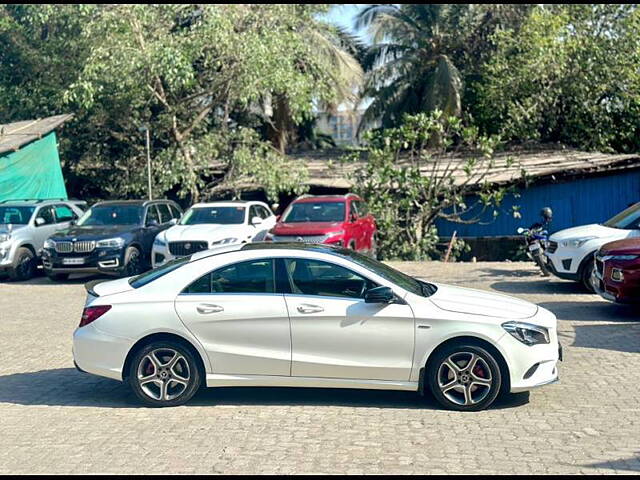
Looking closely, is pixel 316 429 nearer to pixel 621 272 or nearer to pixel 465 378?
pixel 465 378

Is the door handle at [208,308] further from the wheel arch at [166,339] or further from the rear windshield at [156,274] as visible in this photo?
the rear windshield at [156,274]

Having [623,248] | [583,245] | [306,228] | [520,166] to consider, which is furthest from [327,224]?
[520,166]

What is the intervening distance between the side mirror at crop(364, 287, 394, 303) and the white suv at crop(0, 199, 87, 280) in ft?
41.9

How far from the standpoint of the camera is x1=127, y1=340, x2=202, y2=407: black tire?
24.5 ft

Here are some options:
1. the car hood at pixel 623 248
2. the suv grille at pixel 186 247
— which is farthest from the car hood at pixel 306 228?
the car hood at pixel 623 248

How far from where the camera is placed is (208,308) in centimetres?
748

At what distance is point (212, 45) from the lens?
885 inches

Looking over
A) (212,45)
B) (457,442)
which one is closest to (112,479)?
(457,442)

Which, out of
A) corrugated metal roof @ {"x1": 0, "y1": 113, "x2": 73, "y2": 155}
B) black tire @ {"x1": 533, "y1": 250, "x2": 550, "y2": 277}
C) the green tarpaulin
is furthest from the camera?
the green tarpaulin

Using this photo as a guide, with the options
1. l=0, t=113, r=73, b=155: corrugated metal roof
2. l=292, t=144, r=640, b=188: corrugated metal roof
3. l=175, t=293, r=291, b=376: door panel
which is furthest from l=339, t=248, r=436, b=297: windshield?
l=0, t=113, r=73, b=155: corrugated metal roof

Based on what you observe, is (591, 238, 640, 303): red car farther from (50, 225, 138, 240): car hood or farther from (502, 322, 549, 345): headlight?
(50, 225, 138, 240): car hood

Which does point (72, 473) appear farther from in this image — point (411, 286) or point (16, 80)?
point (16, 80)

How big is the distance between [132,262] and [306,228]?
3.82m

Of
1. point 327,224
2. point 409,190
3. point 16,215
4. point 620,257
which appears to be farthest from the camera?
point 409,190
